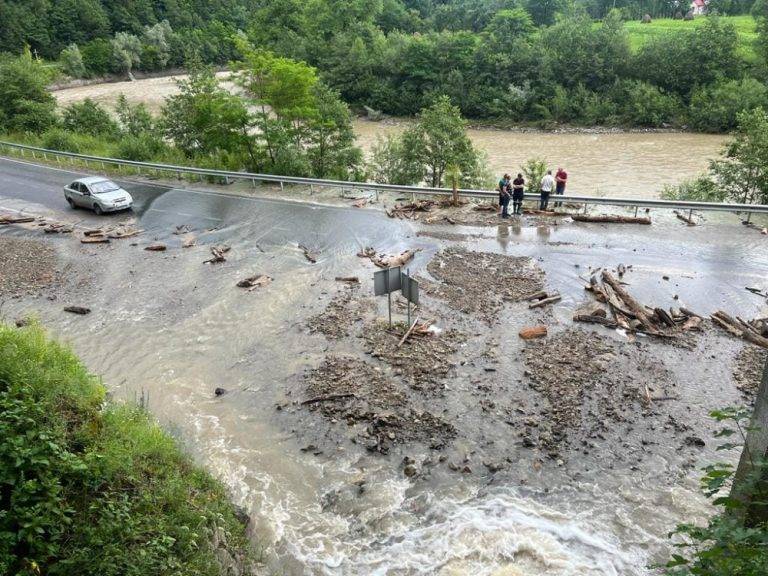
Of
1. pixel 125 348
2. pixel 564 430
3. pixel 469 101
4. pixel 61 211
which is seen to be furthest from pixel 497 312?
pixel 469 101

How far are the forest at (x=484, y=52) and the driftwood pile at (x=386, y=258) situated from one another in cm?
2045

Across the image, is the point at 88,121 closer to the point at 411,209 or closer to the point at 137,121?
the point at 137,121

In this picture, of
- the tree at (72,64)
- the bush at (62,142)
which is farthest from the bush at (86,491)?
the tree at (72,64)

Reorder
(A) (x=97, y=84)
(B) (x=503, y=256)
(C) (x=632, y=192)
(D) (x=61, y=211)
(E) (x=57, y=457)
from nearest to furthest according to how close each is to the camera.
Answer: (E) (x=57, y=457), (B) (x=503, y=256), (D) (x=61, y=211), (C) (x=632, y=192), (A) (x=97, y=84)

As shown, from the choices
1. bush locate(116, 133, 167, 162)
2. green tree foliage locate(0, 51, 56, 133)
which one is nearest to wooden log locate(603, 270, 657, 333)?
bush locate(116, 133, 167, 162)

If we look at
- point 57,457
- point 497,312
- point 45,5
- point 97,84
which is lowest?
point 497,312

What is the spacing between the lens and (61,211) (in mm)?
23797

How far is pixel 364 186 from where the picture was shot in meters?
22.8

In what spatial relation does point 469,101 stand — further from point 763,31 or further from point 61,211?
point 61,211

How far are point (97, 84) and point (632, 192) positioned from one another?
274 feet

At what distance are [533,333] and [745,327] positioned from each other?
4.75 m

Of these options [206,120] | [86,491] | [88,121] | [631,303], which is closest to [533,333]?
[631,303]

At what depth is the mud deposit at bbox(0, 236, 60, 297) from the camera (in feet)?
53.7

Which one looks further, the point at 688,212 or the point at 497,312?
the point at 688,212
